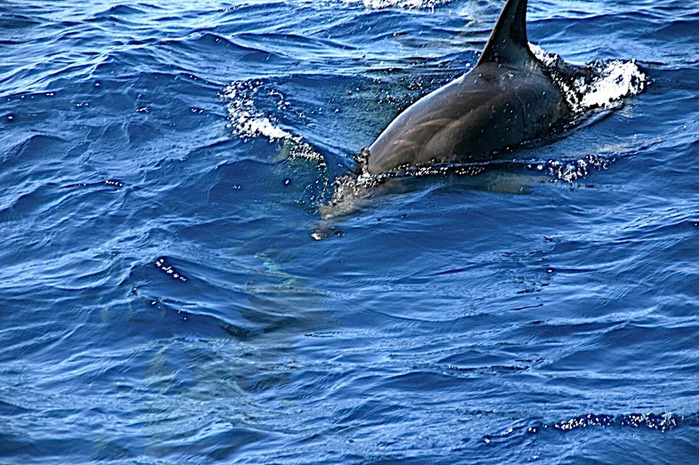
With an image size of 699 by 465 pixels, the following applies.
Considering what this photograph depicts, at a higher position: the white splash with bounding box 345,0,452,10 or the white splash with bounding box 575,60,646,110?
the white splash with bounding box 345,0,452,10

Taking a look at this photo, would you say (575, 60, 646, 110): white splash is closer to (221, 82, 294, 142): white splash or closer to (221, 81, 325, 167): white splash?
(221, 81, 325, 167): white splash

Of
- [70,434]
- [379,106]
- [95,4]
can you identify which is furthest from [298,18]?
[70,434]

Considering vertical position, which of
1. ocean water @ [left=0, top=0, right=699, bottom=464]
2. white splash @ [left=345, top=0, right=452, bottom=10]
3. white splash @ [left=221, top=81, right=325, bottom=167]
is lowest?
ocean water @ [left=0, top=0, right=699, bottom=464]

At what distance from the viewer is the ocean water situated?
250 inches

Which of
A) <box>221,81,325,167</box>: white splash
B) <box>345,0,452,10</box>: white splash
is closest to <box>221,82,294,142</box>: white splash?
<box>221,81,325,167</box>: white splash

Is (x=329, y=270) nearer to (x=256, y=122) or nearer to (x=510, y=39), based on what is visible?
(x=256, y=122)

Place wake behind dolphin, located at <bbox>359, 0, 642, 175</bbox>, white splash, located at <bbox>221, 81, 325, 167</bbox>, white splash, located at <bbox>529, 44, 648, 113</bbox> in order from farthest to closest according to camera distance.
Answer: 1. white splash, located at <bbox>529, 44, 648, 113</bbox>
2. white splash, located at <bbox>221, 81, 325, 167</bbox>
3. wake behind dolphin, located at <bbox>359, 0, 642, 175</bbox>

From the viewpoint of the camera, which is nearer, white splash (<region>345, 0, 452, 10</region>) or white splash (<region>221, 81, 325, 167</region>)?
white splash (<region>221, 81, 325, 167</region>)

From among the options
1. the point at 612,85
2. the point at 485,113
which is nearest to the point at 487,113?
the point at 485,113

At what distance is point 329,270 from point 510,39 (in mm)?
3884

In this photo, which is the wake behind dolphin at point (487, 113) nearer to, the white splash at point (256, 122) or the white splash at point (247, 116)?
the white splash at point (256, 122)

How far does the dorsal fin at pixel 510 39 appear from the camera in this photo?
11000mm

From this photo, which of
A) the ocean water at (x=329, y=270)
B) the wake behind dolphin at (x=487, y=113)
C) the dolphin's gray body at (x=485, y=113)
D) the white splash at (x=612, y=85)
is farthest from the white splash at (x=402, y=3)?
the dolphin's gray body at (x=485, y=113)

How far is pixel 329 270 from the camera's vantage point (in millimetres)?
8531
